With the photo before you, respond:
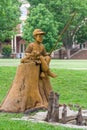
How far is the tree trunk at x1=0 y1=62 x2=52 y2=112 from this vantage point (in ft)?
34.7

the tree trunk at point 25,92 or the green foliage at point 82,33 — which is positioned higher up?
the tree trunk at point 25,92

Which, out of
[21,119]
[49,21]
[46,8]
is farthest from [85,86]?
[46,8]

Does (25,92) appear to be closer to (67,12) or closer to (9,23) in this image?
(9,23)

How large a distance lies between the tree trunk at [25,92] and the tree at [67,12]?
57.5m

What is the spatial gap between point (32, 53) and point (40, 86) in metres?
0.79

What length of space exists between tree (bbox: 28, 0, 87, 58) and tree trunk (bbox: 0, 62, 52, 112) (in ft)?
189

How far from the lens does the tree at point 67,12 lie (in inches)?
2709

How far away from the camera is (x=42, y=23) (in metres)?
67.7

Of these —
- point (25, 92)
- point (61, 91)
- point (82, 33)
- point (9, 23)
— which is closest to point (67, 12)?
point (82, 33)

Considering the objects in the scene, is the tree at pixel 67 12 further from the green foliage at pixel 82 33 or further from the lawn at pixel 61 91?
the lawn at pixel 61 91

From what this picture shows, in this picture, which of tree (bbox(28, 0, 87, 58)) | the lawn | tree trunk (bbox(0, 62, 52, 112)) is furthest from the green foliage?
tree trunk (bbox(0, 62, 52, 112))

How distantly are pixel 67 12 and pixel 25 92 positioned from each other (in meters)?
59.4

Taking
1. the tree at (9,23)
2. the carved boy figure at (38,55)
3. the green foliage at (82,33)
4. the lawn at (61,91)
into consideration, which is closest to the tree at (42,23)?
the tree at (9,23)

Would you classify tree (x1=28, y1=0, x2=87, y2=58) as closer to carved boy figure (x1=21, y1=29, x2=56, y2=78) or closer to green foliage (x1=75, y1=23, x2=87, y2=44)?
green foliage (x1=75, y1=23, x2=87, y2=44)
